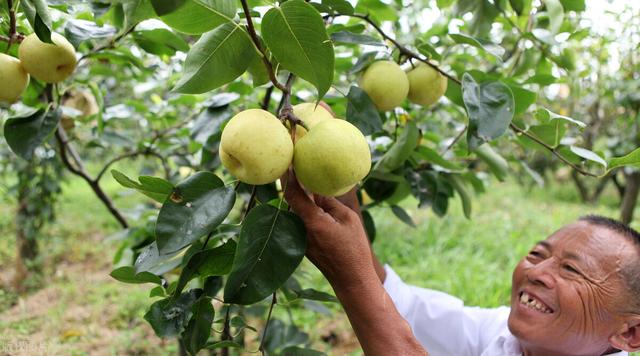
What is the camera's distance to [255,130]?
68cm

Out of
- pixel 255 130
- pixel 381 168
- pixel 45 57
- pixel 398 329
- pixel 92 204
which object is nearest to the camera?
pixel 255 130

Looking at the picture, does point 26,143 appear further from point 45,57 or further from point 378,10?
point 378,10

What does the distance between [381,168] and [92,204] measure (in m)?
5.24

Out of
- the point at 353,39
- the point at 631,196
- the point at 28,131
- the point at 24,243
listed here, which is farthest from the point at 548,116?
the point at 24,243

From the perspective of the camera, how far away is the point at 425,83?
1066 mm

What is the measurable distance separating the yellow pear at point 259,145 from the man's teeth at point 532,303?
2.71ft

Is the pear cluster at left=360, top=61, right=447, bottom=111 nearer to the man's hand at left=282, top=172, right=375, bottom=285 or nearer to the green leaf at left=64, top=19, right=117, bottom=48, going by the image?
the man's hand at left=282, top=172, right=375, bottom=285

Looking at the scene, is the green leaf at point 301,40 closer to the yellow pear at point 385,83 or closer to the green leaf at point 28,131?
the yellow pear at point 385,83

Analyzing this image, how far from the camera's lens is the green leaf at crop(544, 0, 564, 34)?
3.98ft

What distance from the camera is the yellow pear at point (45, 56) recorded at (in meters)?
0.91

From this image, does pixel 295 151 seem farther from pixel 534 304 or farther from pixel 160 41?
pixel 534 304

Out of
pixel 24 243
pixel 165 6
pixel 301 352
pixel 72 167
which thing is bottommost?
pixel 24 243

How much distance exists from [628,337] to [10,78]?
4.50 feet

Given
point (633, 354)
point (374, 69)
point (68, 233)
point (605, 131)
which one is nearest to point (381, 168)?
point (374, 69)
